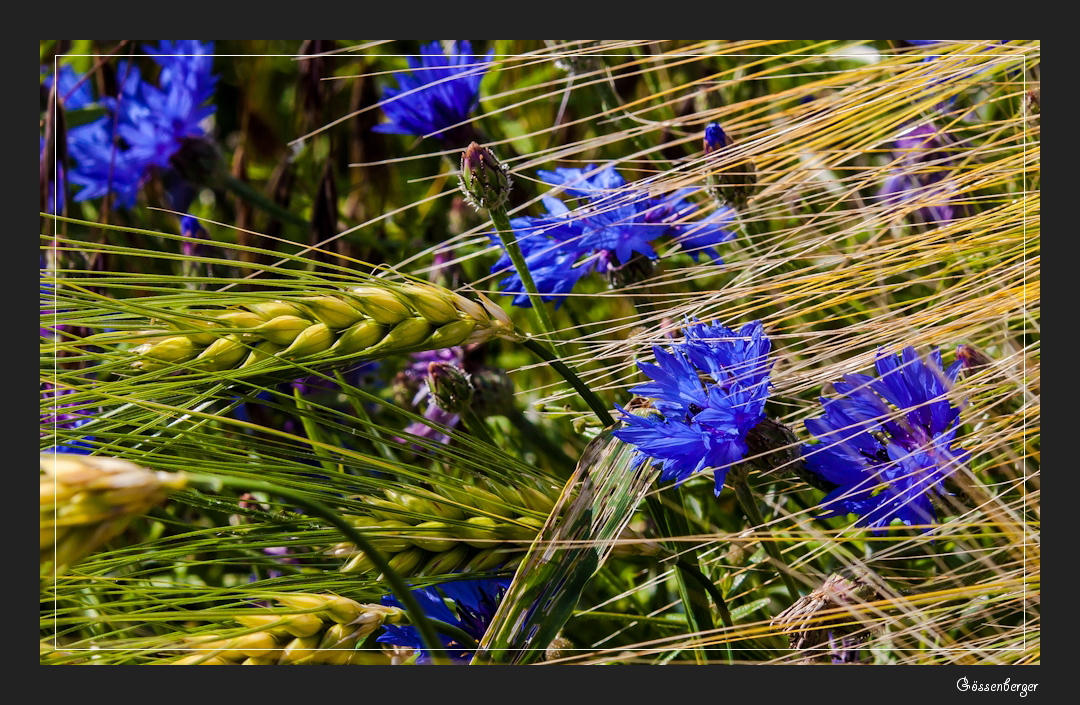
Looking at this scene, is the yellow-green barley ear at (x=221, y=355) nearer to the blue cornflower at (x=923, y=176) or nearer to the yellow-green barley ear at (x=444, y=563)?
the yellow-green barley ear at (x=444, y=563)

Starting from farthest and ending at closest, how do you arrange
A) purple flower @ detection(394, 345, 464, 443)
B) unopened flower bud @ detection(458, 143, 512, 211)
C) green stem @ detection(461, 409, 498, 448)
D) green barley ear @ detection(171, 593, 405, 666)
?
purple flower @ detection(394, 345, 464, 443) → green stem @ detection(461, 409, 498, 448) → unopened flower bud @ detection(458, 143, 512, 211) → green barley ear @ detection(171, 593, 405, 666)

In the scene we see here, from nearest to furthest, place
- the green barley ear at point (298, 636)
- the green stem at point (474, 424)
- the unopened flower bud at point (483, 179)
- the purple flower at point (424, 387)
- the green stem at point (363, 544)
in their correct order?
the green stem at point (363, 544) → the green barley ear at point (298, 636) → the unopened flower bud at point (483, 179) → the green stem at point (474, 424) → the purple flower at point (424, 387)

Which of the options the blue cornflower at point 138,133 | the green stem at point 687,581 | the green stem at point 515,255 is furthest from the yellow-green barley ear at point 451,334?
the blue cornflower at point 138,133

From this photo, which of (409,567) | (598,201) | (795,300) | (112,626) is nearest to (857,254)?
(795,300)

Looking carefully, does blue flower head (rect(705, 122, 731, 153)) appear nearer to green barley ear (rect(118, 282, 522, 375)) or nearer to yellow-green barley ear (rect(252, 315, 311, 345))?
green barley ear (rect(118, 282, 522, 375))

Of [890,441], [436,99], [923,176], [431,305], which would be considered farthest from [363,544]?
[923,176]

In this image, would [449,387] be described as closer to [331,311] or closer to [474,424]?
[474,424]

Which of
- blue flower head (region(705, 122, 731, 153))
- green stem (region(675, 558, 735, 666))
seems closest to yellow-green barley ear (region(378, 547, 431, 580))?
green stem (region(675, 558, 735, 666))
